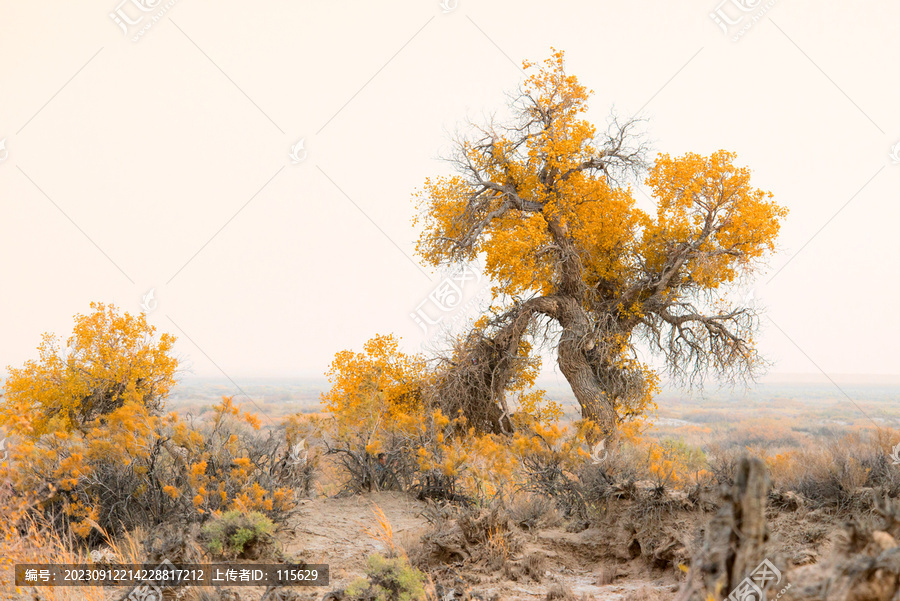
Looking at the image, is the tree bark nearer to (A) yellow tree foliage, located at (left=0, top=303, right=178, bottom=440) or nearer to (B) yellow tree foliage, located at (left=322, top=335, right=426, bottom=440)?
(B) yellow tree foliage, located at (left=322, top=335, right=426, bottom=440)

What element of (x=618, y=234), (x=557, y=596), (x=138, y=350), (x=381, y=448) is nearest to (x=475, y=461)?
(x=381, y=448)

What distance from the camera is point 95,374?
1472cm

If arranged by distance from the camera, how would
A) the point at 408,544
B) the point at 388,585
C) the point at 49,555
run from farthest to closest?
the point at 408,544 → the point at 49,555 → the point at 388,585

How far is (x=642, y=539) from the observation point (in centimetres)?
668

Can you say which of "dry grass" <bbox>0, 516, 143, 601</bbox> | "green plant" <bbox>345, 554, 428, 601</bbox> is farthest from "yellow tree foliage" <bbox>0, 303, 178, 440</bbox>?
"green plant" <bbox>345, 554, 428, 601</bbox>

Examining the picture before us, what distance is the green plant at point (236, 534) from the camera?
20.3 ft

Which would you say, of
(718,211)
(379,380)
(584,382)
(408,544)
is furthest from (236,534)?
(718,211)

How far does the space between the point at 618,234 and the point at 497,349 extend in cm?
413

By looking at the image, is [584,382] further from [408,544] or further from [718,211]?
[408,544]

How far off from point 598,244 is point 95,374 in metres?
12.8

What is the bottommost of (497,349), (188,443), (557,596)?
(557,596)

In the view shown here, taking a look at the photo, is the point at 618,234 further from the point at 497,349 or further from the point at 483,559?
the point at 483,559

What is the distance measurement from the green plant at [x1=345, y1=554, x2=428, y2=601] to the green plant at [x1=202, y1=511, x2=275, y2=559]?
159cm

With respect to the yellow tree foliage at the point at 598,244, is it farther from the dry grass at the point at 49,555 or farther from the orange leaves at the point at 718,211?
the dry grass at the point at 49,555
